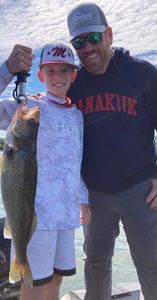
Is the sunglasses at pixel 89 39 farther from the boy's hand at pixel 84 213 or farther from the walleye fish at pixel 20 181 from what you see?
the boy's hand at pixel 84 213

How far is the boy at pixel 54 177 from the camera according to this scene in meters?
2.85

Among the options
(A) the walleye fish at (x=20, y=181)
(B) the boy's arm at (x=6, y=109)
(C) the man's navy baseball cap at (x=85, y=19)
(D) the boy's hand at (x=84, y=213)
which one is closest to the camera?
(A) the walleye fish at (x=20, y=181)

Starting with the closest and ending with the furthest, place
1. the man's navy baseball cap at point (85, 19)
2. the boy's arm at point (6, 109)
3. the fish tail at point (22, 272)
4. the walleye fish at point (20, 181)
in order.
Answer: the walleye fish at point (20, 181) → the fish tail at point (22, 272) → the boy's arm at point (6, 109) → the man's navy baseball cap at point (85, 19)

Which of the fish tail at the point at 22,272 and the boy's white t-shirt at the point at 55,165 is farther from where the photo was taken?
the boy's white t-shirt at the point at 55,165

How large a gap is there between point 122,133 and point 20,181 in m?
1.25

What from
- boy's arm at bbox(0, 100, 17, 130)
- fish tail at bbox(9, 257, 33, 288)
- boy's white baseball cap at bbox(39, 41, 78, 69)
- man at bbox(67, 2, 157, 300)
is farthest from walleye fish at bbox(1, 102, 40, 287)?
man at bbox(67, 2, 157, 300)

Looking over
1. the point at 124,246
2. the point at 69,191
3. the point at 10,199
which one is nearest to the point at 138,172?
the point at 69,191

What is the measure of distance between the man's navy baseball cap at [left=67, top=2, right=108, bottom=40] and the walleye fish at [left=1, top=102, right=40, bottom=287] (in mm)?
1166

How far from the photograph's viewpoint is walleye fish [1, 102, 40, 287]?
2391 mm

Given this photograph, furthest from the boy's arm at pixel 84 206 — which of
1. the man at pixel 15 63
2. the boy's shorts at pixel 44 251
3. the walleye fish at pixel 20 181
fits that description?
the man at pixel 15 63

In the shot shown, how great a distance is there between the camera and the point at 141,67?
3.46 metres

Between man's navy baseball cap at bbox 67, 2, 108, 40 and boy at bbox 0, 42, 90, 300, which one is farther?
man's navy baseball cap at bbox 67, 2, 108, 40

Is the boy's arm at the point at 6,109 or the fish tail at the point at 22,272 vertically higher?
the boy's arm at the point at 6,109

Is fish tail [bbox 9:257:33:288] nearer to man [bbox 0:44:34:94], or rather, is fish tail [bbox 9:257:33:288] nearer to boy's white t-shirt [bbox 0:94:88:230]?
boy's white t-shirt [bbox 0:94:88:230]
